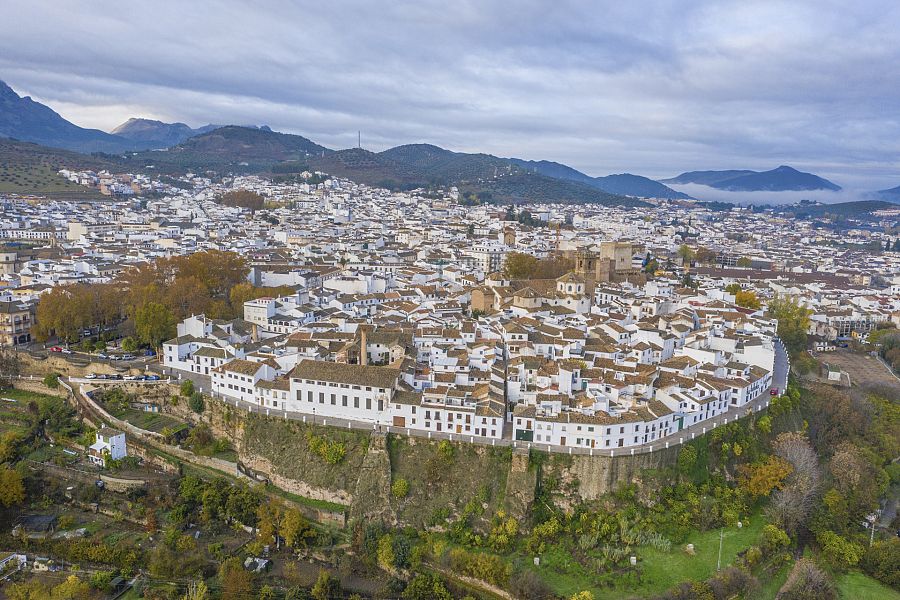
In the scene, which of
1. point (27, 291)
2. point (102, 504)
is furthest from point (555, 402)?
point (27, 291)

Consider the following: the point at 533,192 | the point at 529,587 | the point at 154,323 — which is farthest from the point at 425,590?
the point at 533,192

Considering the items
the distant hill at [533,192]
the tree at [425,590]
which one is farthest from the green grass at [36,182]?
the tree at [425,590]

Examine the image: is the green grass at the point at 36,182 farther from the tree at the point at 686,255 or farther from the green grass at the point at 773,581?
the green grass at the point at 773,581

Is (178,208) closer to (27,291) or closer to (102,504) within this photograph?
(27,291)

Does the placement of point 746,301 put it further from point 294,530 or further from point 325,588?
point 325,588

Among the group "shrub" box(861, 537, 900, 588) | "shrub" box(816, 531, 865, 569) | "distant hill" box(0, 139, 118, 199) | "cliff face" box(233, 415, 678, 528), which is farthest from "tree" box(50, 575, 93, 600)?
"distant hill" box(0, 139, 118, 199)
